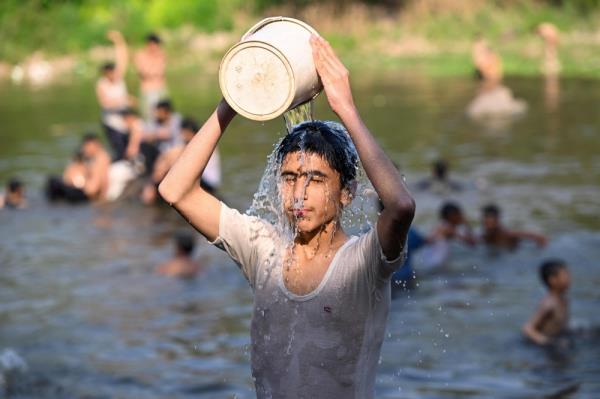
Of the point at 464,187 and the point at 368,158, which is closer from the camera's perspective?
the point at 368,158

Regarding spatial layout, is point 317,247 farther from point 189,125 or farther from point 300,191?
point 189,125

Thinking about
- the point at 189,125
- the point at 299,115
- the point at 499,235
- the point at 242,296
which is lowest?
the point at 299,115

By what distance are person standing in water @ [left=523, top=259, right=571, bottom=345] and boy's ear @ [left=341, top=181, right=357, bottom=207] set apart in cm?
503

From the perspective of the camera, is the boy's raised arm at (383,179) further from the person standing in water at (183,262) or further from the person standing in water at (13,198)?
the person standing in water at (13,198)

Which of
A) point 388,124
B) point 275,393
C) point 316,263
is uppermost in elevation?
point 388,124

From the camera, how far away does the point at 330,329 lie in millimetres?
2988

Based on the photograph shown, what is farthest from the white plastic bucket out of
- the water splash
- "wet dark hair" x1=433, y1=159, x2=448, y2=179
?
"wet dark hair" x1=433, y1=159, x2=448, y2=179

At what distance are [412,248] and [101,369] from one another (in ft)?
10.8

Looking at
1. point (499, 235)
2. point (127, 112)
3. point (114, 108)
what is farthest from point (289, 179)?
point (114, 108)

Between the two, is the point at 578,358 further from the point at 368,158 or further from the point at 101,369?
the point at 368,158

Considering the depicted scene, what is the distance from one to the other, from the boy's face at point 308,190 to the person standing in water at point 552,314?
16.9ft

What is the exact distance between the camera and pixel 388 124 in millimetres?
19859

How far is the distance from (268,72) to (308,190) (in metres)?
0.35

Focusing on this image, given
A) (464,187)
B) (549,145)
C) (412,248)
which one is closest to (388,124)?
(549,145)
